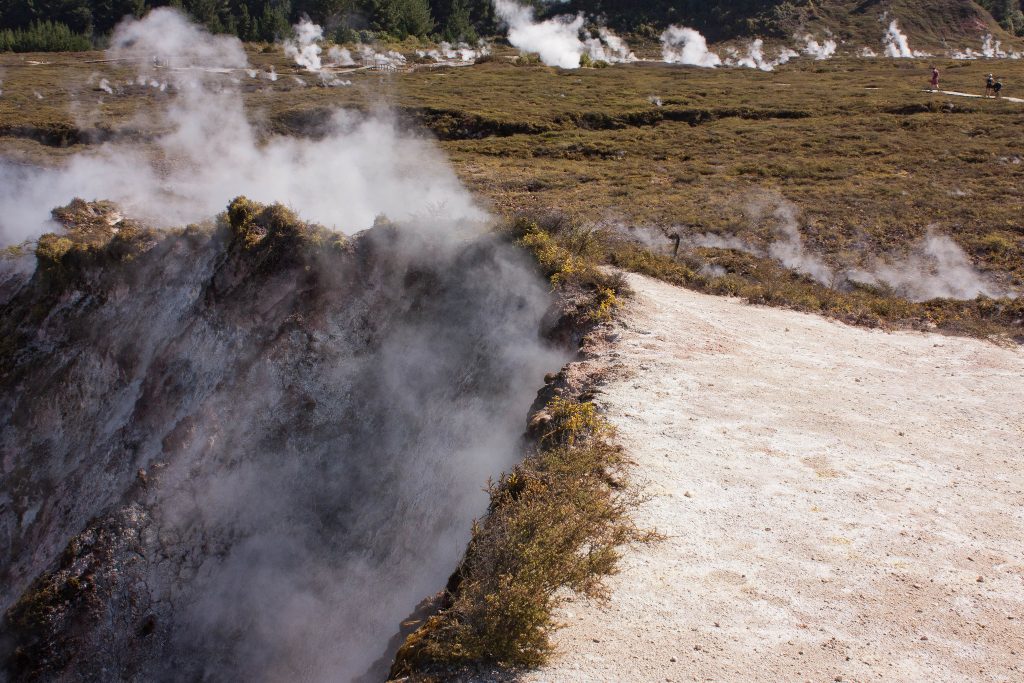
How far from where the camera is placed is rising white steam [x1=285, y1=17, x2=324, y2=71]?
1829 inches

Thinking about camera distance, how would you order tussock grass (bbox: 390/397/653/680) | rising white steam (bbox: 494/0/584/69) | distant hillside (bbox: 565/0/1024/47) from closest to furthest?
tussock grass (bbox: 390/397/653/680) → rising white steam (bbox: 494/0/584/69) → distant hillside (bbox: 565/0/1024/47)

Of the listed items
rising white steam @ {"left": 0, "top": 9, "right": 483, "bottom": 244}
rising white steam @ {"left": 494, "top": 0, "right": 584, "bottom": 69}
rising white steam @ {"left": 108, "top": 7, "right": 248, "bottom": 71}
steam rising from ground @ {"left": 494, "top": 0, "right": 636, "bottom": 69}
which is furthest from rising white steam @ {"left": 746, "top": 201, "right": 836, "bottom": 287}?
rising white steam @ {"left": 108, "top": 7, "right": 248, "bottom": 71}

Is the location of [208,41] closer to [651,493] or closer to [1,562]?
[1,562]

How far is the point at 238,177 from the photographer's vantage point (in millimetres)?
17781

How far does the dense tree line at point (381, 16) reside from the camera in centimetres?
5603

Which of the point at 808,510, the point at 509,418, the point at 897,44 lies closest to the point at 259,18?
the point at 897,44

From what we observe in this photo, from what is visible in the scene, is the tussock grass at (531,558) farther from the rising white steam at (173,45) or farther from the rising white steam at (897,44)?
the rising white steam at (897,44)

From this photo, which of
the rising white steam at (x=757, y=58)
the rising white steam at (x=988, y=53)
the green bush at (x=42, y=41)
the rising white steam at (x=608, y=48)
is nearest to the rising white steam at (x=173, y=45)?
the green bush at (x=42, y=41)

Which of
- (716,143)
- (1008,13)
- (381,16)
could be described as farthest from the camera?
(1008,13)

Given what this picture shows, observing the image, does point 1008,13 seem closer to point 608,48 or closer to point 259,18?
point 608,48

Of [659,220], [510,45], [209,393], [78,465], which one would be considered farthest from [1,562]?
[510,45]

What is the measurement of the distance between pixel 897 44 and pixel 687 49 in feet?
47.0

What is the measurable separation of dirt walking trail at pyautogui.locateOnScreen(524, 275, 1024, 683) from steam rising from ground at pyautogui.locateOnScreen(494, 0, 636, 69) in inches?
1620

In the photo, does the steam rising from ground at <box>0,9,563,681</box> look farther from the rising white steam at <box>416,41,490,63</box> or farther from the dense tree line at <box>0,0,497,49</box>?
the dense tree line at <box>0,0,497,49</box>
